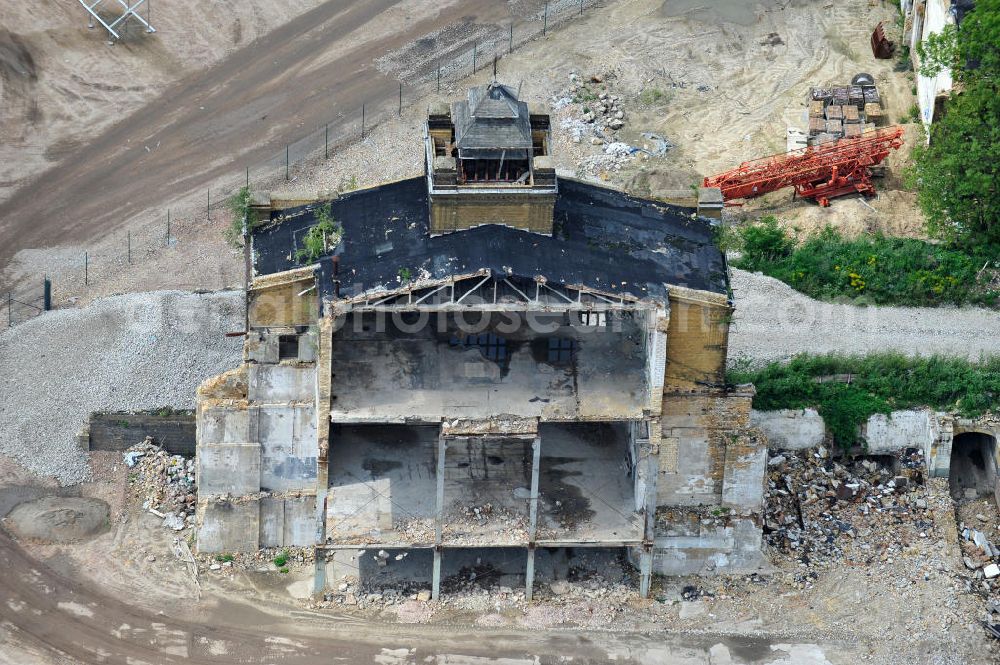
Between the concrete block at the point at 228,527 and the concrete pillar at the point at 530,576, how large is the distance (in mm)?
8028

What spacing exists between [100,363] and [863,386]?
78.2 feet

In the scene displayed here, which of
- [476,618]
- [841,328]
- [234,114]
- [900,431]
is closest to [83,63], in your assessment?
[234,114]

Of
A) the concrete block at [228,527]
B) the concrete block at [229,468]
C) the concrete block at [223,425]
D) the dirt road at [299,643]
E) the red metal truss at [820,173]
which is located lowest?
the dirt road at [299,643]

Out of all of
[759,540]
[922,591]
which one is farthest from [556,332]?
[922,591]

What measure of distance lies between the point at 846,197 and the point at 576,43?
50.5 feet

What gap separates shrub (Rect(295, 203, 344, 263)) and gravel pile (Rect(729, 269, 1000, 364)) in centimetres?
1404

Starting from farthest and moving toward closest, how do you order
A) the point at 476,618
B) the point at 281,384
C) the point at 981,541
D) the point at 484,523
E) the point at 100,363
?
the point at 100,363
the point at 981,541
the point at 281,384
the point at 476,618
the point at 484,523

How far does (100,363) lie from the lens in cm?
6128

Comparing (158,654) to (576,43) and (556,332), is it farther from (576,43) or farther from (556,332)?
(576,43)

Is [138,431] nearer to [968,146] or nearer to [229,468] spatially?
[229,468]

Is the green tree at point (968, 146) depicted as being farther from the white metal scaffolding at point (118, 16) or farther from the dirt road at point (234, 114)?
the white metal scaffolding at point (118, 16)

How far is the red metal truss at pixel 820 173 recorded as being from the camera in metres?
69.1

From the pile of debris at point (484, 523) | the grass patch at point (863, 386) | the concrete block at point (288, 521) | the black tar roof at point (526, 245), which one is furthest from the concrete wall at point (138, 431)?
the grass patch at point (863, 386)

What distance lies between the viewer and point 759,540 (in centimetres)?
5609
